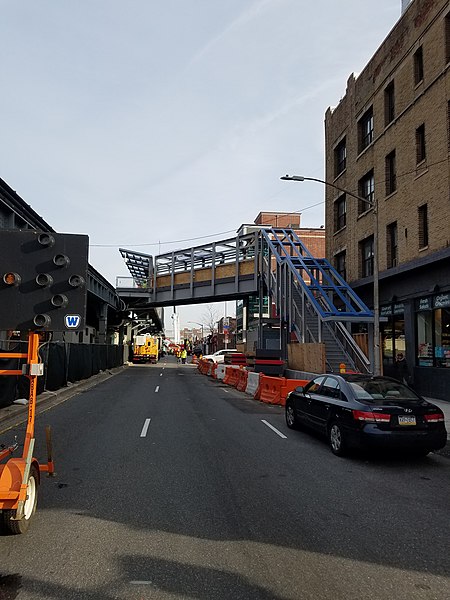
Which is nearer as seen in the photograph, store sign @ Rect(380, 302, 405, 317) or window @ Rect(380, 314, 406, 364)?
store sign @ Rect(380, 302, 405, 317)

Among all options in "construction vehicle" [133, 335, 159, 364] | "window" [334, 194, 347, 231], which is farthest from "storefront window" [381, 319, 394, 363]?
"construction vehicle" [133, 335, 159, 364]

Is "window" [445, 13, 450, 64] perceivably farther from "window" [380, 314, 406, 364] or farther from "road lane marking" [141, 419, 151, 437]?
"road lane marking" [141, 419, 151, 437]

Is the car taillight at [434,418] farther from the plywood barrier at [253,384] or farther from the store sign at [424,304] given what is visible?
the store sign at [424,304]

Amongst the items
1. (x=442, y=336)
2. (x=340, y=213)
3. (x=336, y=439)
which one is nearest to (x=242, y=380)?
(x=442, y=336)

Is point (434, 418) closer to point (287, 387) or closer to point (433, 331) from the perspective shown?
point (287, 387)

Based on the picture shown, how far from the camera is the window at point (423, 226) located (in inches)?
772

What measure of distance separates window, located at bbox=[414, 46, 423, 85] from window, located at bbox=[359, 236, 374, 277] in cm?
737

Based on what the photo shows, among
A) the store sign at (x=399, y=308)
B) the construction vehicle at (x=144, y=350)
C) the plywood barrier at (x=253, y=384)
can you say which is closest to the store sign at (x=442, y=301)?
the store sign at (x=399, y=308)

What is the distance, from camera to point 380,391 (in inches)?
353

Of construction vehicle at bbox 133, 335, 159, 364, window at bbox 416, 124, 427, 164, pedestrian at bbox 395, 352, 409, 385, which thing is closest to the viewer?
window at bbox 416, 124, 427, 164

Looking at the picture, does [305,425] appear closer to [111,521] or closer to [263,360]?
[111,521]

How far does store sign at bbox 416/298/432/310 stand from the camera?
19028 millimetres

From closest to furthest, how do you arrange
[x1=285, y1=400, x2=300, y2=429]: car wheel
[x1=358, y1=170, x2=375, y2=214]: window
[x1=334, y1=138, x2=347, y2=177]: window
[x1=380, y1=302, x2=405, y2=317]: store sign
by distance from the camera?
[x1=285, y1=400, x2=300, y2=429]: car wheel
[x1=380, y1=302, x2=405, y2=317]: store sign
[x1=358, y1=170, x2=375, y2=214]: window
[x1=334, y1=138, x2=347, y2=177]: window

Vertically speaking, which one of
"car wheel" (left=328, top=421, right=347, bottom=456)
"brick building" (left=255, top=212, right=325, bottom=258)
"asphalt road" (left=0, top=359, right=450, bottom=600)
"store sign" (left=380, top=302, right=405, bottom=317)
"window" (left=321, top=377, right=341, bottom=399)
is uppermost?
"brick building" (left=255, top=212, right=325, bottom=258)
